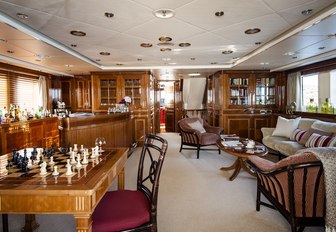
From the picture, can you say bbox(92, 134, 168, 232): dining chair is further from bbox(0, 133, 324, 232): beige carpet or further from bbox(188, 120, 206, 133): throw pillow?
bbox(188, 120, 206, 133): throw pillow

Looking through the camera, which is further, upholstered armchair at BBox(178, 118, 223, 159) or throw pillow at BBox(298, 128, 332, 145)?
upholstered armchair at BBox(178, 118, 223, 159)

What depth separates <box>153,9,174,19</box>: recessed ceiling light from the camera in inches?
100.0

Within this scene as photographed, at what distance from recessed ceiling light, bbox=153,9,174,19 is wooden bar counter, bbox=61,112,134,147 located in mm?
2110

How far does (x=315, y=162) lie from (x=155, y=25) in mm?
2553

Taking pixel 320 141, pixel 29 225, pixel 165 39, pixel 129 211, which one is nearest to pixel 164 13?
pixel 165 39

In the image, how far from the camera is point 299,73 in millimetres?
5867

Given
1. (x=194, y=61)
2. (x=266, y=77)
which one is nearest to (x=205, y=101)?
(x=266, y=77)

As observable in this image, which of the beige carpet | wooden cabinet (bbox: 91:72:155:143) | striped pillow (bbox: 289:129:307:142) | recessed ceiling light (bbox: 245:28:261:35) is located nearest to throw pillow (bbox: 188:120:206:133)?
the beige carpet

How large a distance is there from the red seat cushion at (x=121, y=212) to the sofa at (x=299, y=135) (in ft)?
10.3

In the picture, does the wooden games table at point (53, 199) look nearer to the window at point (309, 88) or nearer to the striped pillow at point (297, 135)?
the striped pillow at point (297, 135)

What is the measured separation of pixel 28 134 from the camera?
4.86 meters

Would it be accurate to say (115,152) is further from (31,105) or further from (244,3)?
(31,105)

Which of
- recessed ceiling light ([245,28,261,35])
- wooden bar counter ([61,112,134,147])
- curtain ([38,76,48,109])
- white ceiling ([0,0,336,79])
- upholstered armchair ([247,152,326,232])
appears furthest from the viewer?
curtain ([38,76,48,109])

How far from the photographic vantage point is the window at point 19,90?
5.28 metres
